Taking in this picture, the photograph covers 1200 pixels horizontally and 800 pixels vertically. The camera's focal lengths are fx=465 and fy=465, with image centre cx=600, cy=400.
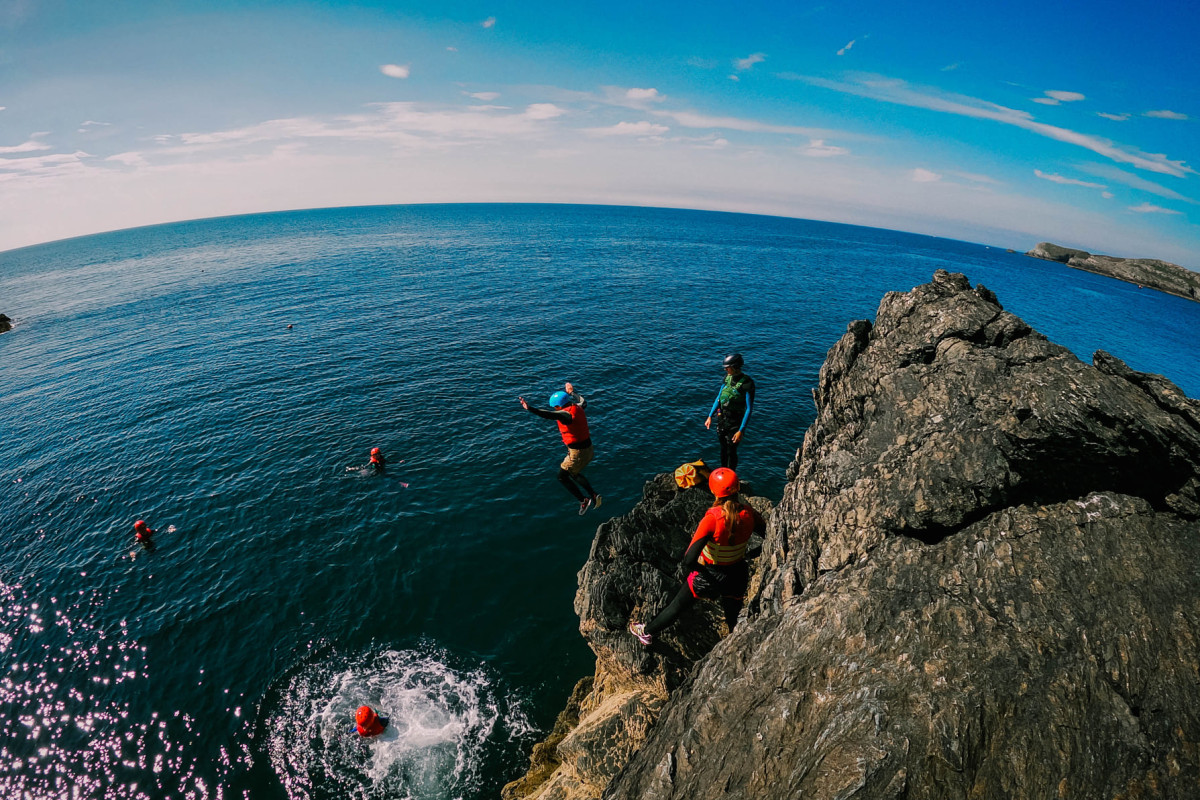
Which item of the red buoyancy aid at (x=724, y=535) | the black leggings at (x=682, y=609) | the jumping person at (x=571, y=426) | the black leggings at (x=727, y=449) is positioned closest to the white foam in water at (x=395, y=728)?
the black leggings at (x=682, y=609)

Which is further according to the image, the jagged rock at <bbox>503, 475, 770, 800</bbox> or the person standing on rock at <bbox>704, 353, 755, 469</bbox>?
the person standing on rock at <bbox>704, 353, 755, 469</bbox>

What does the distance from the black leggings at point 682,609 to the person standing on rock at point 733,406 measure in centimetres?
675

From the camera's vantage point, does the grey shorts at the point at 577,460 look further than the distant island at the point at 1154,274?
No

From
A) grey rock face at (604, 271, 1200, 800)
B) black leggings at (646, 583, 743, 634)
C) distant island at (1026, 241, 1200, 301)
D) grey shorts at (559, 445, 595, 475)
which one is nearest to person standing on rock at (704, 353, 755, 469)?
grey shorts at (559, 445, 595, 475)

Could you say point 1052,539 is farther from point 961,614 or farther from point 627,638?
point 627,638

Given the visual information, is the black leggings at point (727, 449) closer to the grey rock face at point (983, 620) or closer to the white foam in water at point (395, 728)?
the grey rock face at point (983, 620)

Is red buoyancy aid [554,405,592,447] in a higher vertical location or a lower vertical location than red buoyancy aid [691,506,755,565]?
higher

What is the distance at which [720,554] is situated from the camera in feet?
35.4

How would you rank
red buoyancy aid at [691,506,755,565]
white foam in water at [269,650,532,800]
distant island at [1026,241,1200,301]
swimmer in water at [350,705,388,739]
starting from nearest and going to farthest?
red buoyancy aid at [691,506,755,565]
white foam in water at [269,650,532,800]
swimmer in water at [350,705,388,739]
distant island at [1026,241,1200,301]

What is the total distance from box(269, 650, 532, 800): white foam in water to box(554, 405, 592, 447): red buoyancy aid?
31.0 ft

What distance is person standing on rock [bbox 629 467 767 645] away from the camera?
10.4 m

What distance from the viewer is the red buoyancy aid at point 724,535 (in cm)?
1041

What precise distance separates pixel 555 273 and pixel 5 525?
77.0 m

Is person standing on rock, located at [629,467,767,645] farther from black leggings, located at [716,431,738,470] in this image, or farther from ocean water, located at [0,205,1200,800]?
ocean water, located at [0,205,1200,800]
